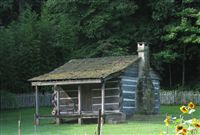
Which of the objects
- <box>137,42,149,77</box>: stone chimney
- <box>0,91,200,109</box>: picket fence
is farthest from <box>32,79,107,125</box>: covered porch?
<box>0,91,200,109</box>: picket fence

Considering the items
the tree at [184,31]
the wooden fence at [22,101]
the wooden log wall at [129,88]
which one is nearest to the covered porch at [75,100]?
the wooden log wall at [129,88]

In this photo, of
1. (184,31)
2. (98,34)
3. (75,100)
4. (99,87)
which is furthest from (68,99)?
(184,31)

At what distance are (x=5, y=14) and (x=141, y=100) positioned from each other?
33.1m

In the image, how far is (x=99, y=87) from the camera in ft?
103

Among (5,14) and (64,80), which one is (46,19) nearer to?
(5,14)

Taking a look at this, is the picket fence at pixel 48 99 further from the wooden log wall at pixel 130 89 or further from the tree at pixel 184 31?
the wooden log wall at pixel 130 89

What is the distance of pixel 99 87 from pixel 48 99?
17.6 metres

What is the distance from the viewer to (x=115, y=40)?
48.8m

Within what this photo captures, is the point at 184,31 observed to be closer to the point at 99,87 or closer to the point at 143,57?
the point at 143,57

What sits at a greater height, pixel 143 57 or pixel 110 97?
pixel 143 57

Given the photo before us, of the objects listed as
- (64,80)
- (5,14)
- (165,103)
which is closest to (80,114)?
(64,80)

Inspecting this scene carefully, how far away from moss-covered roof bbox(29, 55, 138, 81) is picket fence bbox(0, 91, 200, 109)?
12.9m

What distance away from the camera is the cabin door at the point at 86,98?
3170 cm

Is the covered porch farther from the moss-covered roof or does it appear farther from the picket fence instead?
the picket fence
